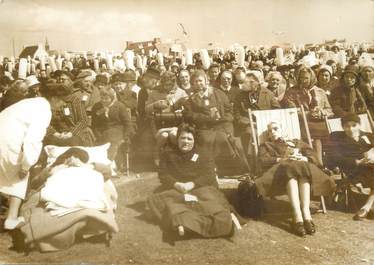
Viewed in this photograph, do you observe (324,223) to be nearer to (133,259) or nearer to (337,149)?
(337,149)

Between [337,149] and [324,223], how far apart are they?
0.77 metres

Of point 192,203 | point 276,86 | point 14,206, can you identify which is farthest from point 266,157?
point 14,206

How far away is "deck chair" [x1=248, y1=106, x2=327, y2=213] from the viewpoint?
144 inches

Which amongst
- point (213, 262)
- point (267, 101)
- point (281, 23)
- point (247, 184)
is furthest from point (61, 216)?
point (281, 23)

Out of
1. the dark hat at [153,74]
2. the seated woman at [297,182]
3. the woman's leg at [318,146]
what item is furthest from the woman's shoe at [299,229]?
the dark hat at [153,74]

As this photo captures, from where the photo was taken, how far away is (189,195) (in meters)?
3.06

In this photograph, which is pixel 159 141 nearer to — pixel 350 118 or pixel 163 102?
pixel 163 102

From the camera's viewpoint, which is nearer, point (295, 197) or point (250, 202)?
point (295, 197)

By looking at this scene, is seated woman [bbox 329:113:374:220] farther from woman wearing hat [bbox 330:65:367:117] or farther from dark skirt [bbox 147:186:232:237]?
dark skirt [bbox 147:186:232:237]

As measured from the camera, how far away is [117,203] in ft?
11.3

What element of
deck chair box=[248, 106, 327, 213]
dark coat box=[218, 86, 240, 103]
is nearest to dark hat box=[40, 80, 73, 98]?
dark coat box=[218, 86, 240, 103]

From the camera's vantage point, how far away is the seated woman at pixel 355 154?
3279 mm

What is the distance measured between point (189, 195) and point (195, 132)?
1.90ft

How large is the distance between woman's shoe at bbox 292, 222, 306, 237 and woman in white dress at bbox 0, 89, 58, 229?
2.08 metres
